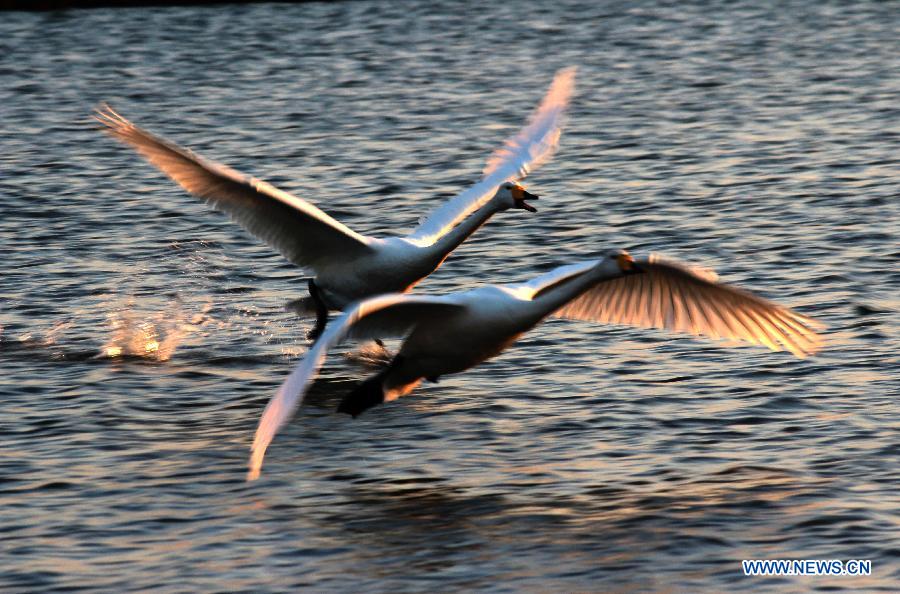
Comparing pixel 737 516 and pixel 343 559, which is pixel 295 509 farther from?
pixel 737 516

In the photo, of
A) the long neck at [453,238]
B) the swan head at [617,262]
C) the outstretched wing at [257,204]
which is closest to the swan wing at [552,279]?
the swan head at [617,262]

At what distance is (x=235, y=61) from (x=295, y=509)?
1584cm

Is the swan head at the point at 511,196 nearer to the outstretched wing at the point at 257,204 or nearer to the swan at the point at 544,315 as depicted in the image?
the outstretched wing at the point at 257,204

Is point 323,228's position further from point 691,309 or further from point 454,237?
point 691,309

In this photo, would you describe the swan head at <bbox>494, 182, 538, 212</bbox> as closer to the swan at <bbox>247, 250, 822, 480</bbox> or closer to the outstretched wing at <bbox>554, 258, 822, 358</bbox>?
the outstretched wing at <bbox>554, 258, 822, 358</bbox>

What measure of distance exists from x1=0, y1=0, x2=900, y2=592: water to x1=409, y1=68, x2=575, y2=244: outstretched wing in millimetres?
1023

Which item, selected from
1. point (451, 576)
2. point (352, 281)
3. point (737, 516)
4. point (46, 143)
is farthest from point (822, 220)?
point (46, 143)

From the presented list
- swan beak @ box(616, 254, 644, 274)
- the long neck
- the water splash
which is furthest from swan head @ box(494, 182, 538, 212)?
the water splash

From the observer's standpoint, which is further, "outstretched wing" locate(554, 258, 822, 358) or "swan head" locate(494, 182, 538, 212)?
"swan head" locate(494, 182, 538, 212)

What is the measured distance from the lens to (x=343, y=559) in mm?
8156

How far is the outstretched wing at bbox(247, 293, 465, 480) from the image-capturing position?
24.3ft

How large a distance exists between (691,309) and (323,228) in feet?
8.14

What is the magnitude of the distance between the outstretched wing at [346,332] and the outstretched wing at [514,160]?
1.82 meters

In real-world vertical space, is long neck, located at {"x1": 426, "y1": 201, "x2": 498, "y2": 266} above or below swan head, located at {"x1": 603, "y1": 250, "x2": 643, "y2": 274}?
below
